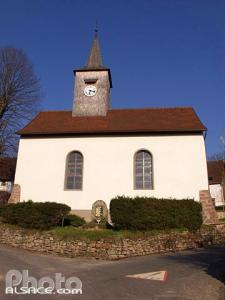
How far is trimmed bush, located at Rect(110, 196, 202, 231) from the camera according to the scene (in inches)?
560

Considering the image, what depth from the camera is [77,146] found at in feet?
65.0

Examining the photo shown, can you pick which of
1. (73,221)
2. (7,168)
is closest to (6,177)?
(7,168)

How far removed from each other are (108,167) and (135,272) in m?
9.85

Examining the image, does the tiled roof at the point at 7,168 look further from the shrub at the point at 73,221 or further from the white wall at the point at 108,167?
the shrub at the point at 73,221

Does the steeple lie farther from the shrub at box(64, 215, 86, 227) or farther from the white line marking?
the white line marking

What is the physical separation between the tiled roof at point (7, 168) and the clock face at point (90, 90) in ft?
35.3

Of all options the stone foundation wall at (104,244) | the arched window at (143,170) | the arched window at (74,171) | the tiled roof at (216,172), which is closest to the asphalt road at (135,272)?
the stone foundation wall at (104,244)

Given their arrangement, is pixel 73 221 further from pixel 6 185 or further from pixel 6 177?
pixel 6 185

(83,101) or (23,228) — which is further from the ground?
(83,101)

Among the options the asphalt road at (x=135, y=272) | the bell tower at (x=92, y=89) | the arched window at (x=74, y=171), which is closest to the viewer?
the asphalt road at (x=135, y=272)

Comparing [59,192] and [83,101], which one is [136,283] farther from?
[83,101]

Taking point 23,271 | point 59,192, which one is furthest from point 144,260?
point 59,192

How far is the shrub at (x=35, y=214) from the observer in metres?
14.5

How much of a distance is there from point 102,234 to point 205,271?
516cm
